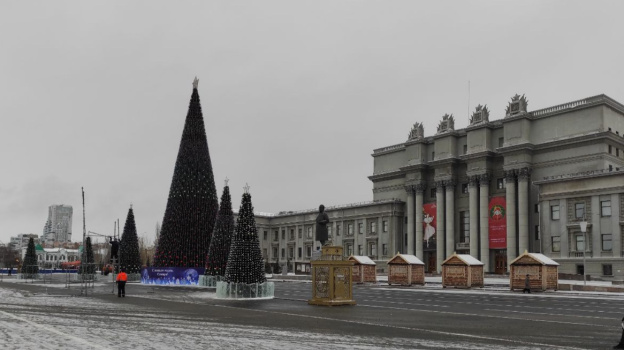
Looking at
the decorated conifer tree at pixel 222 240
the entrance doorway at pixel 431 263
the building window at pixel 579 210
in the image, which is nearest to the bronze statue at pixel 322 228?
the decorated conifer tree at pixel 222 240

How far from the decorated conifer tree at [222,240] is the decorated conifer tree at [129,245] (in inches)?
613

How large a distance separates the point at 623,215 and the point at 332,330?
54.6m

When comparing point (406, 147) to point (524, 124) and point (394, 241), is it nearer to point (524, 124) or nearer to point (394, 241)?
point (394, 241)

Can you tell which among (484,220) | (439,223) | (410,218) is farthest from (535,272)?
(410,218)

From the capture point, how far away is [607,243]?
62.1 meters

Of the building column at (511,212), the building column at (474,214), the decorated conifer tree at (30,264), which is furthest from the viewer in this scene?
the building column at (474,214)

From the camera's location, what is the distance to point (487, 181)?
7938 centimetres

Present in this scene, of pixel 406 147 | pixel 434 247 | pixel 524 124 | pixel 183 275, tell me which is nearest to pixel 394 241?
pixel 434 247

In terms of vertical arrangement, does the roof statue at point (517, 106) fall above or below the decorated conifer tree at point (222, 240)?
above

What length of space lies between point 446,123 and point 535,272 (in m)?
46.2

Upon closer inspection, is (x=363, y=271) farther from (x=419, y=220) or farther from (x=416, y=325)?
(x=416, y=325)

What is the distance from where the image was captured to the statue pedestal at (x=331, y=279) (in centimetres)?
2586

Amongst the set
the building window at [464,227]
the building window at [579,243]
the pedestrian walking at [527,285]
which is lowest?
the pedestrian walking at [527,285]

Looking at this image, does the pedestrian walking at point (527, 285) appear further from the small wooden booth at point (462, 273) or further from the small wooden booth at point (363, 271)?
the small wooden booth at point (363, 271)
